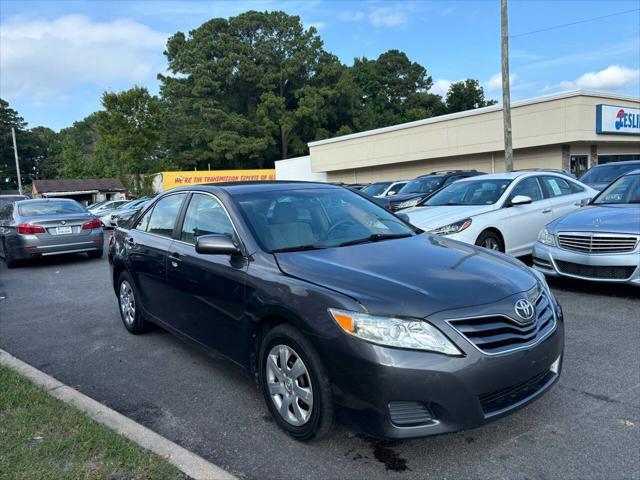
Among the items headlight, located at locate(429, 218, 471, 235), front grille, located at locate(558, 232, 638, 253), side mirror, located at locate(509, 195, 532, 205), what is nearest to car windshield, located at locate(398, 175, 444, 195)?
side mirror, located at locate(509, 195, 532, 205)

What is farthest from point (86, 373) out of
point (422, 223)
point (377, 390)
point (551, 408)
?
point (422, 223)

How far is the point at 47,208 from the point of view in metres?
11.2

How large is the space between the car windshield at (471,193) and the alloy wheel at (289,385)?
564 cm

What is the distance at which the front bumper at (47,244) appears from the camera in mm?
10461

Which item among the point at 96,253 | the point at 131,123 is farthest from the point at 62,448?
the point at 131,123

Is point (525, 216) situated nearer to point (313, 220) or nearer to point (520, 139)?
point (313, 220)

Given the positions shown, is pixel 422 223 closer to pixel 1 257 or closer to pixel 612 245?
pixel 612 245

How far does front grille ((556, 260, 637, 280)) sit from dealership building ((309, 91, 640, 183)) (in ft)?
66.2

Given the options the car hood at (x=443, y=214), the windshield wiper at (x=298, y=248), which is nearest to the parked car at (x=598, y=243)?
the car hood at (x=443, y=214)

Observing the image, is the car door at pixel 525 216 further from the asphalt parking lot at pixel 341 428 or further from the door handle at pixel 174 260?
the door handle at pixel 174 260

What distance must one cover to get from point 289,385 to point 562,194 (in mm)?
7258

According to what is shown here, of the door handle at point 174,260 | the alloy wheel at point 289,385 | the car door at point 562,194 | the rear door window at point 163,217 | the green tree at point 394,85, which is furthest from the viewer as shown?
the green tree at point 394,85

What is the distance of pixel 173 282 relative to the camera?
4398 millimetres

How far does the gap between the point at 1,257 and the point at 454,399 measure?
12079 mm
